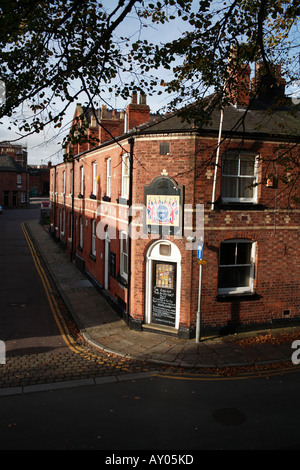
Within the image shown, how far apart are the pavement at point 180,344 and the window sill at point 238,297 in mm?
1246

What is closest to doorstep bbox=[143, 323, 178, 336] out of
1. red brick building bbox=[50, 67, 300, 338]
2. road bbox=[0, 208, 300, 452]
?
red brick building bbox=[50, 67, 300, 338]

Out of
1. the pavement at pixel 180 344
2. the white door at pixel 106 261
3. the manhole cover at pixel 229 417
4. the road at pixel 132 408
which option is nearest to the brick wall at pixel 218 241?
the pavement at pixel 180 344

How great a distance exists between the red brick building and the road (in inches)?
119

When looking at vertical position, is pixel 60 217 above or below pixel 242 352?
above

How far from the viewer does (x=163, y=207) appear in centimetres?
1275

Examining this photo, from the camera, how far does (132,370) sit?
10.3 meters

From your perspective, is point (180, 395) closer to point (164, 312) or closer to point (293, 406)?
point (293, 406)

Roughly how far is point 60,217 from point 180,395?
25.9m

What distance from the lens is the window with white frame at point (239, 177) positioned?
1296 cm

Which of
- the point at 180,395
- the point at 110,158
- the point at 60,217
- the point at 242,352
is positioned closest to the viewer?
the point at 180,395

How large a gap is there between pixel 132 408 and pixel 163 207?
6.70 m

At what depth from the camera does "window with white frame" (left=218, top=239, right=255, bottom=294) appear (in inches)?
516

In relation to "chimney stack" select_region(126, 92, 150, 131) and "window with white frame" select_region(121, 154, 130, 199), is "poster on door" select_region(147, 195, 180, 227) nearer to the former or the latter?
"window with white frame" select_region(121, 154, 130, 199)
